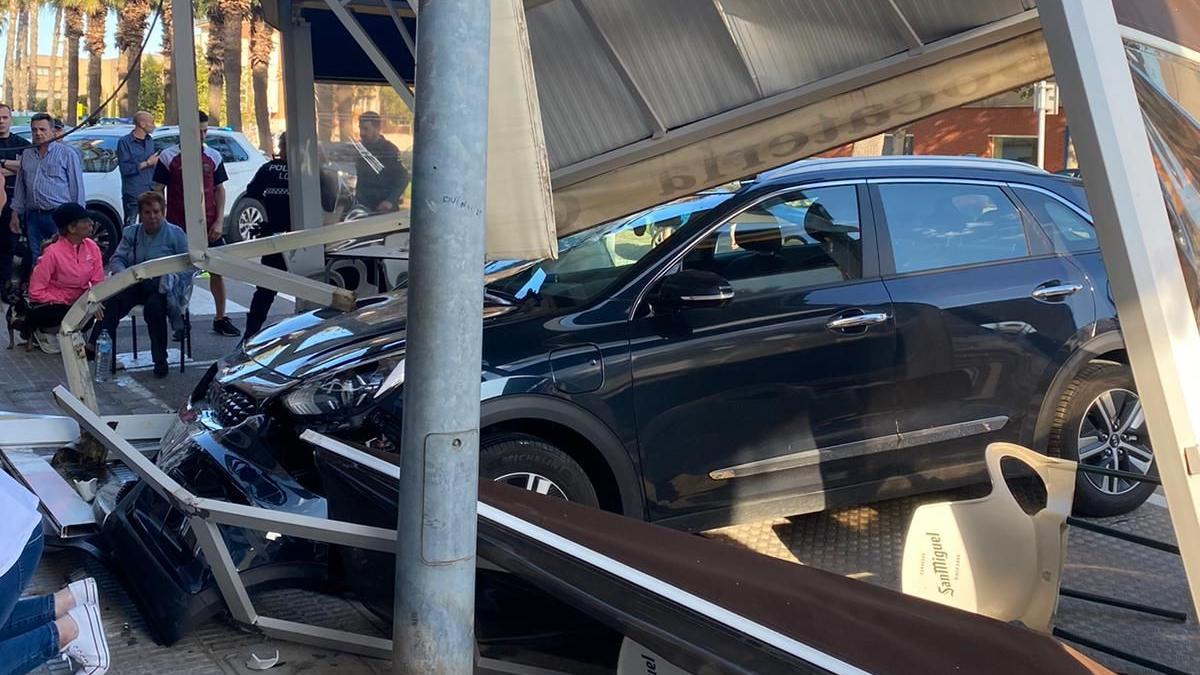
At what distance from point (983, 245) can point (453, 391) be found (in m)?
3.42

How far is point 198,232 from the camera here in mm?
6074

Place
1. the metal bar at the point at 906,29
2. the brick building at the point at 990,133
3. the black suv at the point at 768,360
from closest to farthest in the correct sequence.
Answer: the black suv at the point at 768,360, the metal bar at the point at 906,29, the brick building at the point at 990,133

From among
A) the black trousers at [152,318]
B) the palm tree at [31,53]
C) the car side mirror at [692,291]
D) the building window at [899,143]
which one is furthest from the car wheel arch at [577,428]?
the palm tree at [31,53]

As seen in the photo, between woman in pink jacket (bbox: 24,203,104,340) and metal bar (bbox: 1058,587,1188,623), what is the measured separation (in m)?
7.63

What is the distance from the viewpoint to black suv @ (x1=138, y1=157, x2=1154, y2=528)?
4797 mm

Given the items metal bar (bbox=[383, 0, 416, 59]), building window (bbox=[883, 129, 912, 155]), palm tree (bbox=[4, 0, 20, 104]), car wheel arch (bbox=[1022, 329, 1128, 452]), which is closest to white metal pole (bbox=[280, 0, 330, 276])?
metal bar (bbox=[383, 0, 416, 59])

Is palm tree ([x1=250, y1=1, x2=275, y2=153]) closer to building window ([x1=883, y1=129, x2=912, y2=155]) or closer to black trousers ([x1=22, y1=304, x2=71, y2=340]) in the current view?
building window ([x1=883, y1=129, x2=912, y2=155])

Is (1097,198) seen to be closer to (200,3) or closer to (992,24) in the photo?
(992,24)

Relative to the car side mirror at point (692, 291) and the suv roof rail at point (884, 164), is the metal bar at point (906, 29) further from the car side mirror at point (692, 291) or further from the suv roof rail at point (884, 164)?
the car side mirror at point (692, 291)

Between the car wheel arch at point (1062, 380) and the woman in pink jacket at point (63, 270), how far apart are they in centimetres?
712

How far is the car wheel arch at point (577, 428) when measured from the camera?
15.3ft

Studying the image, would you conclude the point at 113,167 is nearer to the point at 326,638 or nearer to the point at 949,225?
the point at 949,225

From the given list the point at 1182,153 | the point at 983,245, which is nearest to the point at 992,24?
the point at 983,245

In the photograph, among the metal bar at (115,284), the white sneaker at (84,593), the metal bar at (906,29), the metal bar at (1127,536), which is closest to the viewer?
the white sneaker at (84,593)
